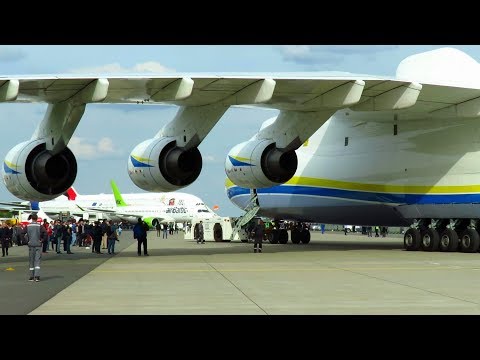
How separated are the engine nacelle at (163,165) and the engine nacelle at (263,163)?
4.49 ft

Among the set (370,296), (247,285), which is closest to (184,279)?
(247,285)

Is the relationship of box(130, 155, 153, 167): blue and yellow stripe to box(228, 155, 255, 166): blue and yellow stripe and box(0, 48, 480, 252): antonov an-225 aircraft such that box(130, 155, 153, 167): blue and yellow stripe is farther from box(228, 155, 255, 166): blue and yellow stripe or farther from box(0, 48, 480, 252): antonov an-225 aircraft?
box(228, 155, 255, 166): blue and yellow stripe

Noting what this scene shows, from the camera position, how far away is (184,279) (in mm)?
15781

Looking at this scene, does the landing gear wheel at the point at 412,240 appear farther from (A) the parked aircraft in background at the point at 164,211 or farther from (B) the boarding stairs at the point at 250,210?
(A) the parked aircraft in background at the point at 164,211

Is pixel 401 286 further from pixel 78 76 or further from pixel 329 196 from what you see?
pixel 329 196

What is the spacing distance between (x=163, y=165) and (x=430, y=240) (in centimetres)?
808

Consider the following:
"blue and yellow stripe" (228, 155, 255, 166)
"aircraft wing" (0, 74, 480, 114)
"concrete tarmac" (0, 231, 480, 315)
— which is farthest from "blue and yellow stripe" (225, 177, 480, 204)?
"blue and yellow stripe" (228, 155, 255, 166)

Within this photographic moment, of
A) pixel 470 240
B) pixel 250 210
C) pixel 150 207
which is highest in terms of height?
pixel 150 207

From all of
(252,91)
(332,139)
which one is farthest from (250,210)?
(252,91)

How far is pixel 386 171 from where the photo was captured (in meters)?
26.1

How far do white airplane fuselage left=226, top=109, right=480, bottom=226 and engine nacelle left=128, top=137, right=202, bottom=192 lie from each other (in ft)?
19.2

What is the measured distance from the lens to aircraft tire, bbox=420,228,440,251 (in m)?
25.0

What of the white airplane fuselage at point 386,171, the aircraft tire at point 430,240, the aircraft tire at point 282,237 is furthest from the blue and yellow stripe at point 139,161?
the aircraft tire at point 282,237

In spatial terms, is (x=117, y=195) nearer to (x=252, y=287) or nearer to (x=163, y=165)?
(x=163, y=165)
